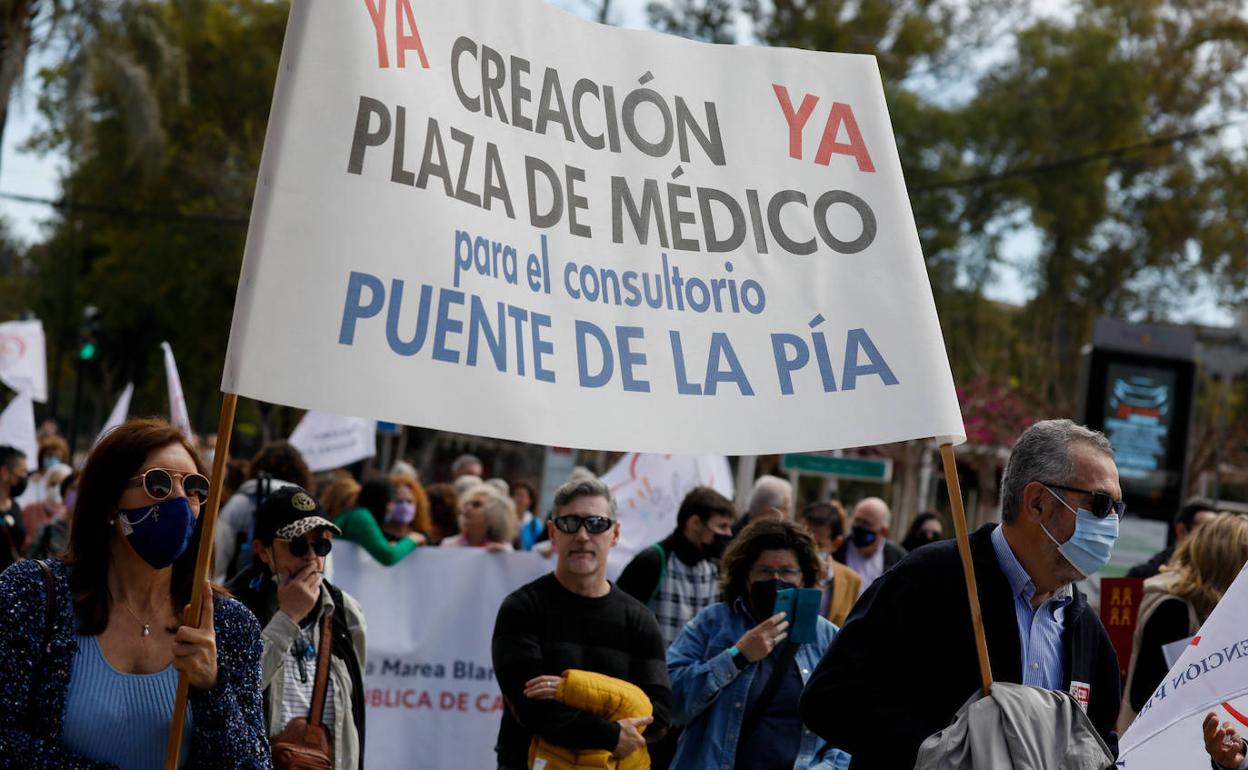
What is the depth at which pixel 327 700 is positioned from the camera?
5164 millimetres

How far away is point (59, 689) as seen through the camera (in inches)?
131

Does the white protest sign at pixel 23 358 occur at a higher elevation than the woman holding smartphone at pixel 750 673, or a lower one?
higher

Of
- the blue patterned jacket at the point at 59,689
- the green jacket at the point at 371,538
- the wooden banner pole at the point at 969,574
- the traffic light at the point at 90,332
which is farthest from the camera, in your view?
the traffic light at the point at 90,332

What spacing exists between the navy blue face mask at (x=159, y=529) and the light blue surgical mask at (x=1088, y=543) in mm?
1983

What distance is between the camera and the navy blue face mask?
3.48 metres

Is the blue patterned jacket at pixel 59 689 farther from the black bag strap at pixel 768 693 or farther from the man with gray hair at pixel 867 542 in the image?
the man with gray hair at pixel 867 542

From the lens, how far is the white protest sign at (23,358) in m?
18.5

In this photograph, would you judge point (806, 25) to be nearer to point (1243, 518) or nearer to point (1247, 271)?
point (1247, 271)

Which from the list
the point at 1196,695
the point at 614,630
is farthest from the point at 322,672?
the point at 1196,695

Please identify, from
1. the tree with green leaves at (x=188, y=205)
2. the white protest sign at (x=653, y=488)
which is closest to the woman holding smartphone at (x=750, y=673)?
the white protest sign at (x=653, y=488)

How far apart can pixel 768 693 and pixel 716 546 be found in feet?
6.37

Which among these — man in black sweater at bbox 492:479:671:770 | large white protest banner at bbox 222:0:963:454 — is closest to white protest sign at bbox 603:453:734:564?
man in black sweater at bbox 492:479:671:770

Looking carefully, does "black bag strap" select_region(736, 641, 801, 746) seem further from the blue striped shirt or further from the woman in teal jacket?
the woman in teal jacket

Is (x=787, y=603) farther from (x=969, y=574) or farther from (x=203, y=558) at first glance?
(x=203, y=558)
